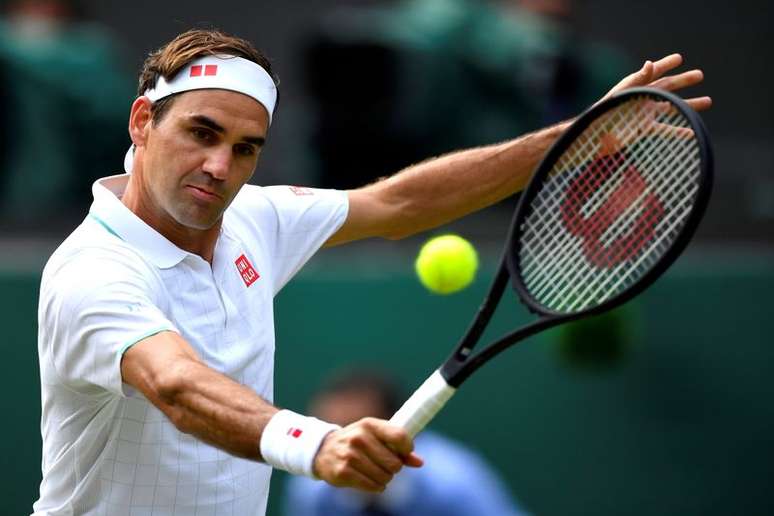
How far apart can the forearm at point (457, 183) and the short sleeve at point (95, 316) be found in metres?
1.10

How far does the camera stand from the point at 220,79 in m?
3.80

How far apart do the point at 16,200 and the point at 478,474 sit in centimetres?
285

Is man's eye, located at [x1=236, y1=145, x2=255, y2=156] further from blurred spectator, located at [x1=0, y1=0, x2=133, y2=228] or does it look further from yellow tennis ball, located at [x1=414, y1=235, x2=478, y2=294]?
blurred spectator, located at [x1=0, y1=0, x2=133, y2=228]

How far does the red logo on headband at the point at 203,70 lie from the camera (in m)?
3.82

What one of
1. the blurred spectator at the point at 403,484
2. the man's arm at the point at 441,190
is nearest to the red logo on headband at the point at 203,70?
the man's arm at the point at 441,190

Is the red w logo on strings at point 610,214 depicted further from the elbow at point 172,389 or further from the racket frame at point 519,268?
the elbow at point 172,389

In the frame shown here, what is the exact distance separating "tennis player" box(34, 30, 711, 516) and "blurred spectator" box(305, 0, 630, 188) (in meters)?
3.18

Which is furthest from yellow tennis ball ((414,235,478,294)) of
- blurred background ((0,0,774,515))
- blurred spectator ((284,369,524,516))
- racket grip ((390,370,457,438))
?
blurred background ((0,0,774,515))

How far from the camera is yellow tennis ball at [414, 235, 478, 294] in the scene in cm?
429

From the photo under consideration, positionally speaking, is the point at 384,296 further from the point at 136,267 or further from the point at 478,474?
the point at 136,267

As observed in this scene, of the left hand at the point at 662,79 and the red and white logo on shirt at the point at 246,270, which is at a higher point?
the left hand at the point at 662,79

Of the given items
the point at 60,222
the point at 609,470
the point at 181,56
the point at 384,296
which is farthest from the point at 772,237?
the point at 181,56

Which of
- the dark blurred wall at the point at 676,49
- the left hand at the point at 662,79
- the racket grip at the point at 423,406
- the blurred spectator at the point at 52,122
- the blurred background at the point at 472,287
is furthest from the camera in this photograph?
the dark blurred wall at the point at 676,49

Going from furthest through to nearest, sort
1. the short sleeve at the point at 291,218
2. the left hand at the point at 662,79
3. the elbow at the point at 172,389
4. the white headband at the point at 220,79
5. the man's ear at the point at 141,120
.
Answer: the short sleeve at the point at 291,218 → the left hand at the point at 662,79 → the man's ear at the point at 141,120 → the white headband at the point at 220,79 → the elbow at the point at 172,389
